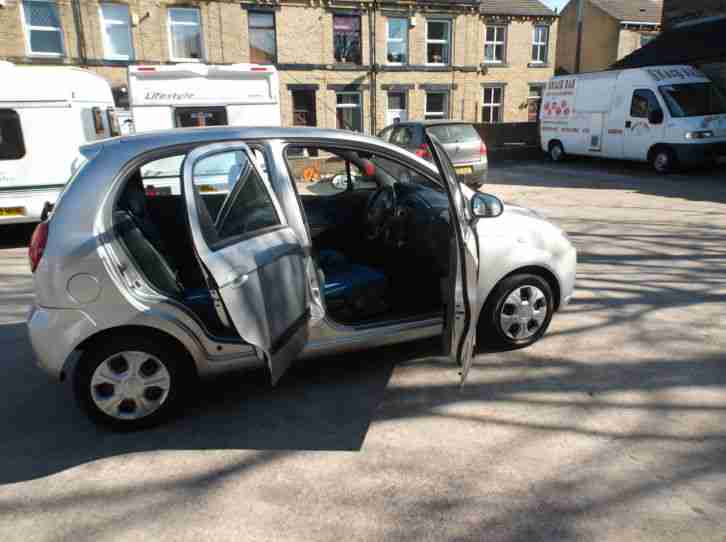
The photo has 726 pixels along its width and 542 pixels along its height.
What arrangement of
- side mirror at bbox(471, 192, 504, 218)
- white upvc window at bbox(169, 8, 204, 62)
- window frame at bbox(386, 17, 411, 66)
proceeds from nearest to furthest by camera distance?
1. side mirror at bbox(471, 192, 504, 218)
2. white upvc window at bbox(169, 8, 204, 62)
3. window frame at bbox(386, 17, 411, 66)

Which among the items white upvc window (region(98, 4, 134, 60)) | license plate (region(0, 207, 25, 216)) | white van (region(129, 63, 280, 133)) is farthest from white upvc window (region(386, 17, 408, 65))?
license plate (region(0, 207, 25, 216))

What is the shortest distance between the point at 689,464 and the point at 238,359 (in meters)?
2.52

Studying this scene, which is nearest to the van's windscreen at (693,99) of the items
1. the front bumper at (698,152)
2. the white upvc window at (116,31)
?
the front bumper at (698,152)

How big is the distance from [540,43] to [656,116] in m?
14.4

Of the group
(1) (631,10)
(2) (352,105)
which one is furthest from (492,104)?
(1) (631,10)

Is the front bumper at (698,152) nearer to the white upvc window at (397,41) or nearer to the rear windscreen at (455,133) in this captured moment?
the rear windscreen at (455,133)

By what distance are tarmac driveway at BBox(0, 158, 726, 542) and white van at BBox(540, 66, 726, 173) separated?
430 inches

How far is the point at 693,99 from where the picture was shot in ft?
46.5

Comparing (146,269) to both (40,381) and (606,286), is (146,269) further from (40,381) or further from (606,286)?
(606,286)

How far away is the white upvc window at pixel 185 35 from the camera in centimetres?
2088

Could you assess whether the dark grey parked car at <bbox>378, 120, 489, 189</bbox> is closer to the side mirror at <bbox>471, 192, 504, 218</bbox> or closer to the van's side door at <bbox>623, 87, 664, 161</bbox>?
the van's side door at <bbox>623, 87, 664, 161</bbox>

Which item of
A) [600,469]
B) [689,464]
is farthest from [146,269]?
[689,464]

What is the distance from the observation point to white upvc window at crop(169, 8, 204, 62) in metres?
20.9

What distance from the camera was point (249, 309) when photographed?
9.66 feet
